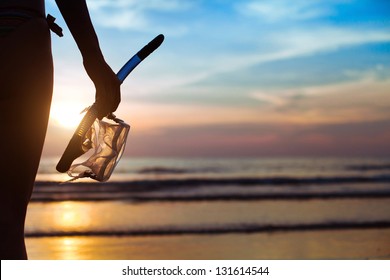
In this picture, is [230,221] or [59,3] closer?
[59,3]

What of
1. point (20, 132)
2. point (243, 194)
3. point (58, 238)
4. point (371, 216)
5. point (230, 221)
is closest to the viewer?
point (20, 132)

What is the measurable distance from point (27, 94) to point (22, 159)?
17 centimetres

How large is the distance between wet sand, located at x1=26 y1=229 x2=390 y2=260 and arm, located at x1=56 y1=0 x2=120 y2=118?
18.6ft

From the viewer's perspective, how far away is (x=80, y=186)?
16281 mm

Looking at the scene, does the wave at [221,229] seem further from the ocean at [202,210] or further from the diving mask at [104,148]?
the diving mask at [104,148]

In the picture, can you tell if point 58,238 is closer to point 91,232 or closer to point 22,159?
point 91,232

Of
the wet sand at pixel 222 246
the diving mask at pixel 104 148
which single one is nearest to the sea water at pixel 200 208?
the wet sand at pixel 222 246

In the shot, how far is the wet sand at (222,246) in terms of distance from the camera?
24.1 ft

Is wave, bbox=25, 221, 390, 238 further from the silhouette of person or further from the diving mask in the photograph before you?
the silhouette of person

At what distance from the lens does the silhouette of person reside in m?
1.60

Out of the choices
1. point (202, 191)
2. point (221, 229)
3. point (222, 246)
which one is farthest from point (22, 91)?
point (202, 191)
